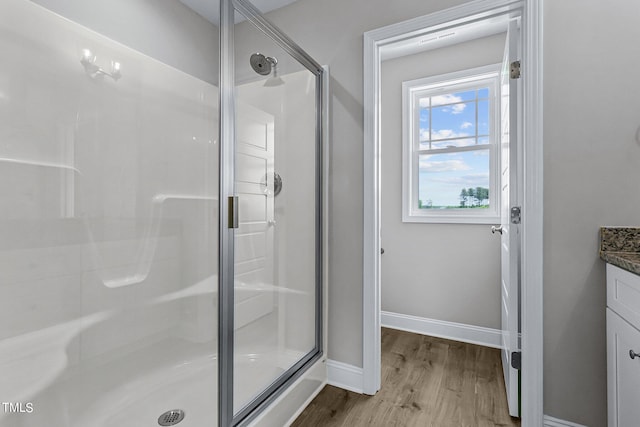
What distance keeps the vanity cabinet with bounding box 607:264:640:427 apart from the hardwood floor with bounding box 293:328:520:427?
523 mm

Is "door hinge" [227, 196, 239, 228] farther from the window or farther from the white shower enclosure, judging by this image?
the window

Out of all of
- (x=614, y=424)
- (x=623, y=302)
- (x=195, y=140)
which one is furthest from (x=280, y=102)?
(x=614, y=424)

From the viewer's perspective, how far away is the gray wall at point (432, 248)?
254cm

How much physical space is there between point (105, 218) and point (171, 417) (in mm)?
1034

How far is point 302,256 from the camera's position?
1.88 metres

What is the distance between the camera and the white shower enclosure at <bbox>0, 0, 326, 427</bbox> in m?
1.25

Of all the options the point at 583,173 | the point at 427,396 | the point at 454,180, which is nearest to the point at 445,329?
the point at 427,396

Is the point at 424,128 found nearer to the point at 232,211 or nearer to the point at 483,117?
the point at 483,117

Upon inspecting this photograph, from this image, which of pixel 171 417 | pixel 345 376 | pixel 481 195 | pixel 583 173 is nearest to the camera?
pixel 583 173

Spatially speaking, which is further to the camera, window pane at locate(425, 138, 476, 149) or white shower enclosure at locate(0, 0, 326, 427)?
window pane at locate(425, 138, 476, 149)

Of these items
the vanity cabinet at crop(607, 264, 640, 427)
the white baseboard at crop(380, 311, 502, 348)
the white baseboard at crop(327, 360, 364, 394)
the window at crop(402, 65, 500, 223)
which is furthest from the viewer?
the window at crop(402, 65, 500, 223)

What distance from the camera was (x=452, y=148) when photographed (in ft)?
9.05

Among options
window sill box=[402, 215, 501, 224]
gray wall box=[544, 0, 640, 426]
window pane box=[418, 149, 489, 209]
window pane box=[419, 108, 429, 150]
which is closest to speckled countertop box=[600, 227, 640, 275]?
gray wall box=[544, 0, 640, 426]

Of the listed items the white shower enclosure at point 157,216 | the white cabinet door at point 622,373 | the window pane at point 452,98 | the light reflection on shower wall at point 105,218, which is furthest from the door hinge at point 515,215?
the light reflection on shower wall at point 105,218
